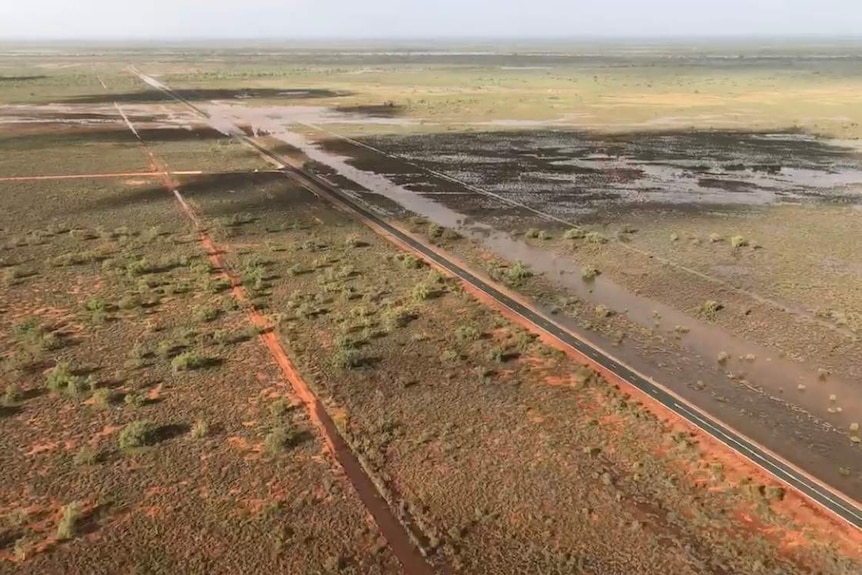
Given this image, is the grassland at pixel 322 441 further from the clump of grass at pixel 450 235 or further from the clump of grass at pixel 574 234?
the clump of grass at pixel 574 234

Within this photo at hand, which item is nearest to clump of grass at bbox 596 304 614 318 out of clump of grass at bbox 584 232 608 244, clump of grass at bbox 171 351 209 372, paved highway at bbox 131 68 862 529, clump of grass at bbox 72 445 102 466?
paved highway at bbox 131 68 862 529

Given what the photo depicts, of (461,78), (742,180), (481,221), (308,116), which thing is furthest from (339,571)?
(461,78)

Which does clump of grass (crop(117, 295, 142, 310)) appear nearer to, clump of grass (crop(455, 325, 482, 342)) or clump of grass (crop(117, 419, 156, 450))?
clump of grass (crop(117, 419, 156, 450))

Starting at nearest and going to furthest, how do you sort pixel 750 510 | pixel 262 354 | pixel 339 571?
pixel 339 571, pixel 750 510, pixel 262 354

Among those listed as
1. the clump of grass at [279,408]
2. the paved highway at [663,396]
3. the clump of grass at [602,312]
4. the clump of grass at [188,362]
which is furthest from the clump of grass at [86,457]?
the clump of grass at [602,312]

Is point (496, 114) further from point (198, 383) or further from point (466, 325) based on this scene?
point (198, 383)

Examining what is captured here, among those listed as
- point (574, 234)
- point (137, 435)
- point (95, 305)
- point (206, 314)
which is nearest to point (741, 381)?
point (574, 234)

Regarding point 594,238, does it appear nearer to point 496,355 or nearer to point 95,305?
point 496,355
